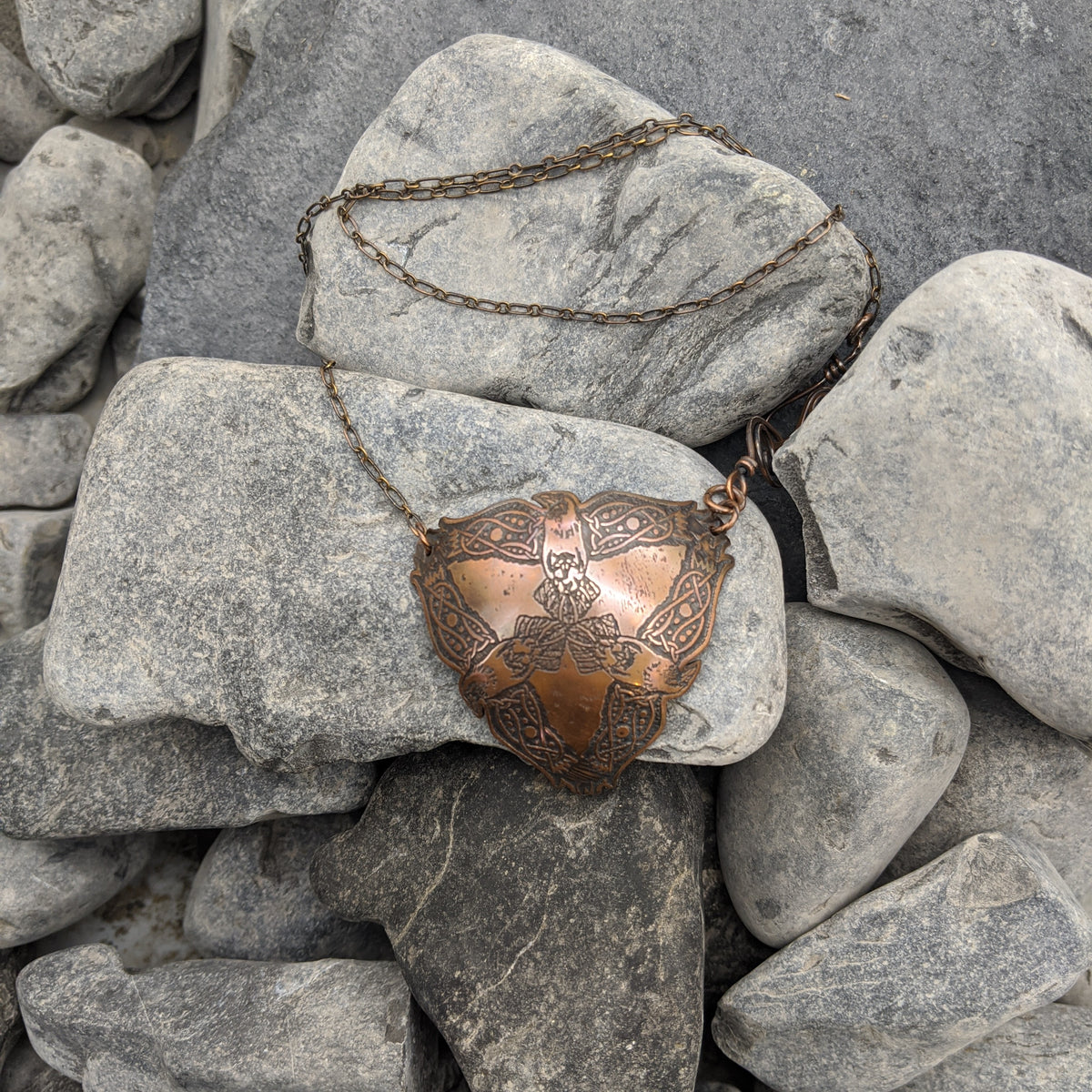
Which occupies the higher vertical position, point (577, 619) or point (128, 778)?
point (577, 619)

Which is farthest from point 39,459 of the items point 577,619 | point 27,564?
point 577,619

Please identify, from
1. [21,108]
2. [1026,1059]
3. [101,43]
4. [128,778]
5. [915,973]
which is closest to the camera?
[915,973]

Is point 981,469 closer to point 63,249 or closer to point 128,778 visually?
point 128,778

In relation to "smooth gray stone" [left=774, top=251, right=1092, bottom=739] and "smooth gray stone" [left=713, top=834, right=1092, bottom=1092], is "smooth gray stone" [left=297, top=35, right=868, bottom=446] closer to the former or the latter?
"smooth gray stone" [left=774, top=251, right=1092, bottom=739]

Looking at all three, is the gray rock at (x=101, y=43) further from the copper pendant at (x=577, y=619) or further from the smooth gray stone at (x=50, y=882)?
the smooth gray stone at (x=50, y=882)

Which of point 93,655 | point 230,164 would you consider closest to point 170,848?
point 93,655

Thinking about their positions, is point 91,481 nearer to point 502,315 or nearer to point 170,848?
point 502,315
